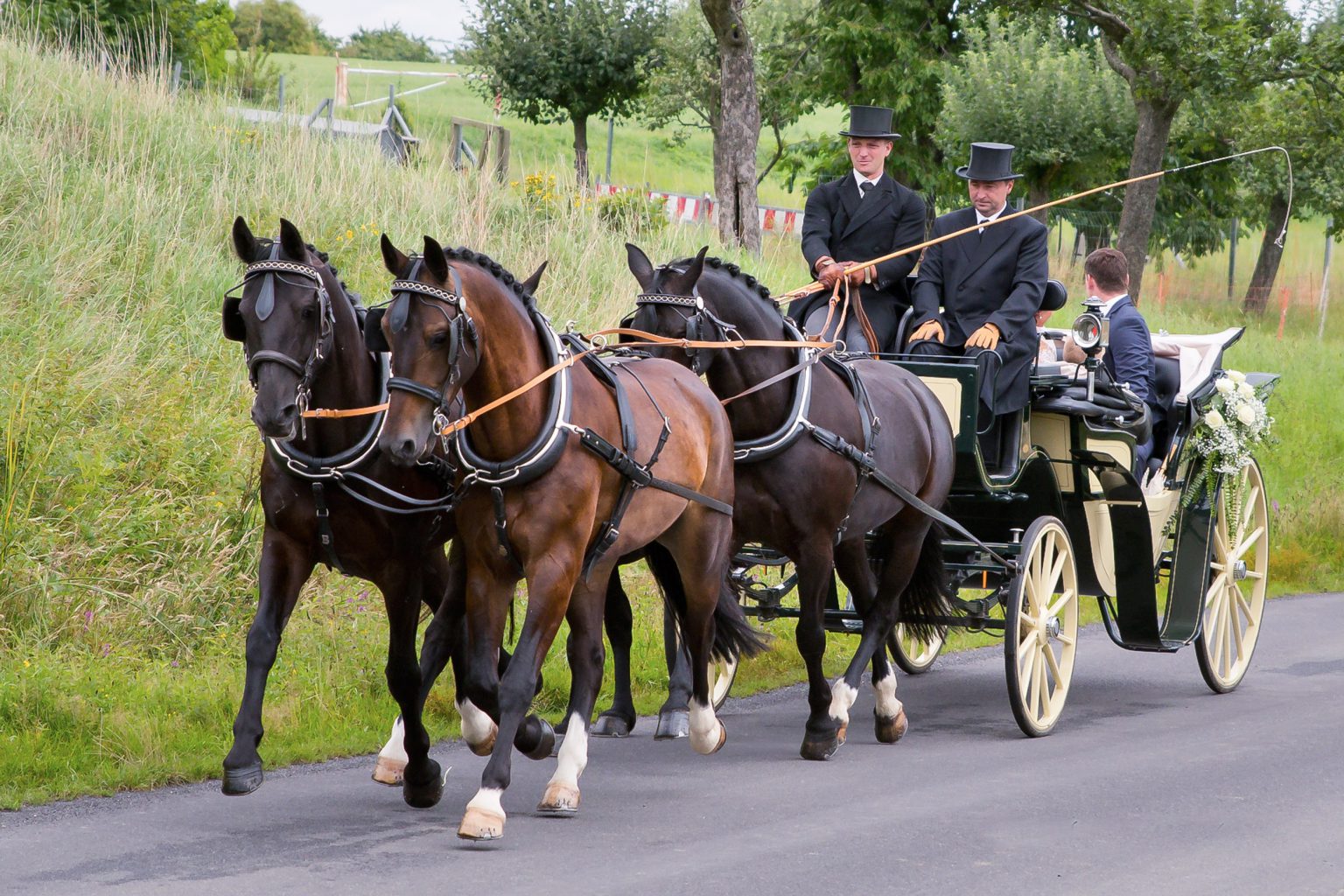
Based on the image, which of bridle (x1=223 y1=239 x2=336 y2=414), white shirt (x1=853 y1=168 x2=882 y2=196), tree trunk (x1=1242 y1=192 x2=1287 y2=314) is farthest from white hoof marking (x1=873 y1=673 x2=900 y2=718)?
tree trunk (x1=1242 y1=192 x2=1287 y2=314)

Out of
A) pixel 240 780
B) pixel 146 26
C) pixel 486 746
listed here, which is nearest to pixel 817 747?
pixel 486 746

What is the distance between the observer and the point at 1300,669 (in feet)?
28.8

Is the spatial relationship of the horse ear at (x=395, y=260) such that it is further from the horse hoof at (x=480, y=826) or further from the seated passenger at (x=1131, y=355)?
the seated passenger at (x=1131, y=355)

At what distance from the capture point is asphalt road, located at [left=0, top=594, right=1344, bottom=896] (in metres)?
4.59

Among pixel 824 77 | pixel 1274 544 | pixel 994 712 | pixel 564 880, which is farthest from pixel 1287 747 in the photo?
pixel 824 77

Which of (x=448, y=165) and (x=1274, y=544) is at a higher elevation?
(x=448, y=165)

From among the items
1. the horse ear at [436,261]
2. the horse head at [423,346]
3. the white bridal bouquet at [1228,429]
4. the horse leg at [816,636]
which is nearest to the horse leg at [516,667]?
the horse head at [423,346]

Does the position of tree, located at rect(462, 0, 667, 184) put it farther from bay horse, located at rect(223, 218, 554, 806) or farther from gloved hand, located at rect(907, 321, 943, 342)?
bay horse, located at rect(223, 218, 554, 806)

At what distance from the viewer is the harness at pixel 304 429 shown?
4.79 metres

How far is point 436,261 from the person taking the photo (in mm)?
4664

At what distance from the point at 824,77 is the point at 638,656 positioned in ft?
70.8

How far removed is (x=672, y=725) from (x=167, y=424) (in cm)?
329

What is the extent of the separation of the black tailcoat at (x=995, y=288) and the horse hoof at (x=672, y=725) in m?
2.12

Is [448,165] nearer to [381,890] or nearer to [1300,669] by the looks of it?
[1300,669]
